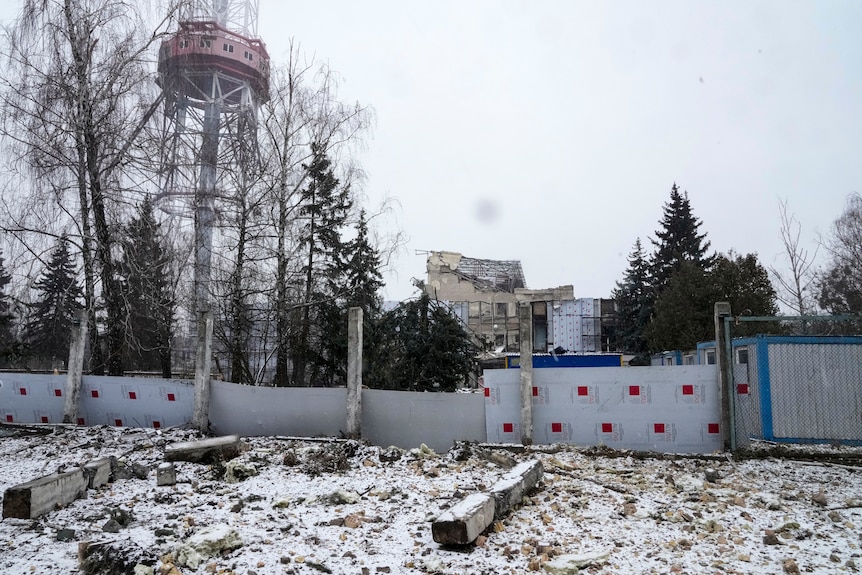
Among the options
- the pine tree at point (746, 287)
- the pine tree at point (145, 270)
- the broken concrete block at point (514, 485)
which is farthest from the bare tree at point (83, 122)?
the pine tree at point (746, 287)

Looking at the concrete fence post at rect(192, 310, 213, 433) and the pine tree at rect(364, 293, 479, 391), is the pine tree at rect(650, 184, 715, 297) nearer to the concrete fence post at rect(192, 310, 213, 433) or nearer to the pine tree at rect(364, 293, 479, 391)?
the pine tree at rect(364, 293, 479, 391)

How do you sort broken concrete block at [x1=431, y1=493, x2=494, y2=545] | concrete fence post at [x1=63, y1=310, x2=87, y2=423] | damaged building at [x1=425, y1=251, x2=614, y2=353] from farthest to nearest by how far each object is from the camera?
damaged building at [x1=425, y1=251, x2=614, y2=353], concrete fence post at [x1=63, y1=310, x2=87, y2=423], broken concrete block at [x1=431, y1=493, x2=494, y2=545]

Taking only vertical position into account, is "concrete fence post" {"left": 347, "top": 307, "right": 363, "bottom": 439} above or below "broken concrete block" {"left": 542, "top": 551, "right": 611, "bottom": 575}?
above

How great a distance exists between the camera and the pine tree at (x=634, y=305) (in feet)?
122

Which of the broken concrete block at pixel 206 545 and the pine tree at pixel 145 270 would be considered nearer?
the broken concrete block at pixel 206 545

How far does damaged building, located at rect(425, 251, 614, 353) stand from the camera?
148 ft

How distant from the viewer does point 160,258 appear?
1466 cm

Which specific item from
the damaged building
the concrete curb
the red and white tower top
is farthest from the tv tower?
the damaged building

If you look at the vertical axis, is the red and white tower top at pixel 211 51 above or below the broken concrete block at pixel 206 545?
above

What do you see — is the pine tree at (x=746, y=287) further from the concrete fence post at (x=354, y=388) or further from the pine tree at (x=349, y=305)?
the concrete fence post at (x=354, y=388)

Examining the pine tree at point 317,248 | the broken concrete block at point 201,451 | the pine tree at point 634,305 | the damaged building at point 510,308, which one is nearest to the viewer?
the broken concrete block at point 201,451

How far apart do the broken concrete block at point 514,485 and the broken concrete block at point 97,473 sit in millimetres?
4454

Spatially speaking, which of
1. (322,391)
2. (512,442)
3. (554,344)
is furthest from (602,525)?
(554,344)

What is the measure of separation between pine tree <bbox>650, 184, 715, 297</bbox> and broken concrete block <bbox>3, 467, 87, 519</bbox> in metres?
34.6
